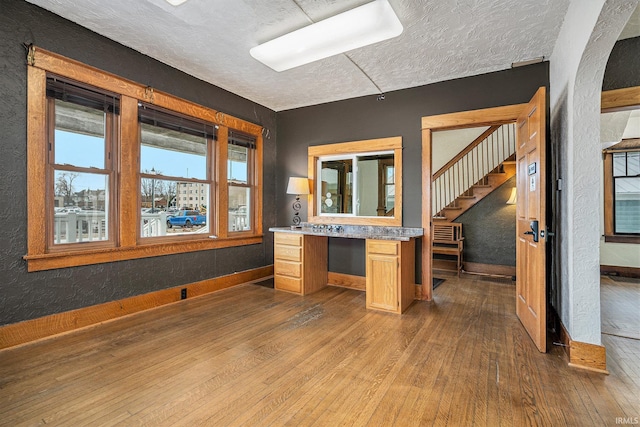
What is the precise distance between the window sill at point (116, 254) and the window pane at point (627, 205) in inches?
267

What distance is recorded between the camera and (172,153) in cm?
377

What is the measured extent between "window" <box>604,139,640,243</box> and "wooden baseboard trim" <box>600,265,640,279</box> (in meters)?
0.48

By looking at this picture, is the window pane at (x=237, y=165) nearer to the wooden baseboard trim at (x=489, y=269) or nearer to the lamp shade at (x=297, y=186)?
the lamp shade at (x=297, y=186)

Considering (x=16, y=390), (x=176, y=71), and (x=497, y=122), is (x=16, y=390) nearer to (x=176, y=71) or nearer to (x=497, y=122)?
(x=176, y=71)

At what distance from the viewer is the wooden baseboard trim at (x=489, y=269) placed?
17.2 ft

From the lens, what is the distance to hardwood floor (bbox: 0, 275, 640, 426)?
1708 millimetres

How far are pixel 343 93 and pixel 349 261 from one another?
2.48 meters

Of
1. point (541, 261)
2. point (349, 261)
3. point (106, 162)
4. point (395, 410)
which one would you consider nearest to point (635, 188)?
point (541, 261)

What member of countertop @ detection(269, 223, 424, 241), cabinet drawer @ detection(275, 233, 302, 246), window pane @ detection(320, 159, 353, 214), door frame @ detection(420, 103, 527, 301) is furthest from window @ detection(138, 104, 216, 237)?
door frame @ detection(420, 103, 527, 301)

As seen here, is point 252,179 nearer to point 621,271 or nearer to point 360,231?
point 360,231

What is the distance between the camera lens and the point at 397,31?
2.47 meters

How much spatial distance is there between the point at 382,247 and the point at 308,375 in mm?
1776

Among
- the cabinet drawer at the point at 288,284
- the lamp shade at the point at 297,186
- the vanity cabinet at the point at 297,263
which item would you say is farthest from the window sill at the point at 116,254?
the lamp shade at the point at 297,186

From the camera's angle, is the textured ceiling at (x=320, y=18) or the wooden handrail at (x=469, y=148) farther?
the wooden handrail at (x=469, y=148)
